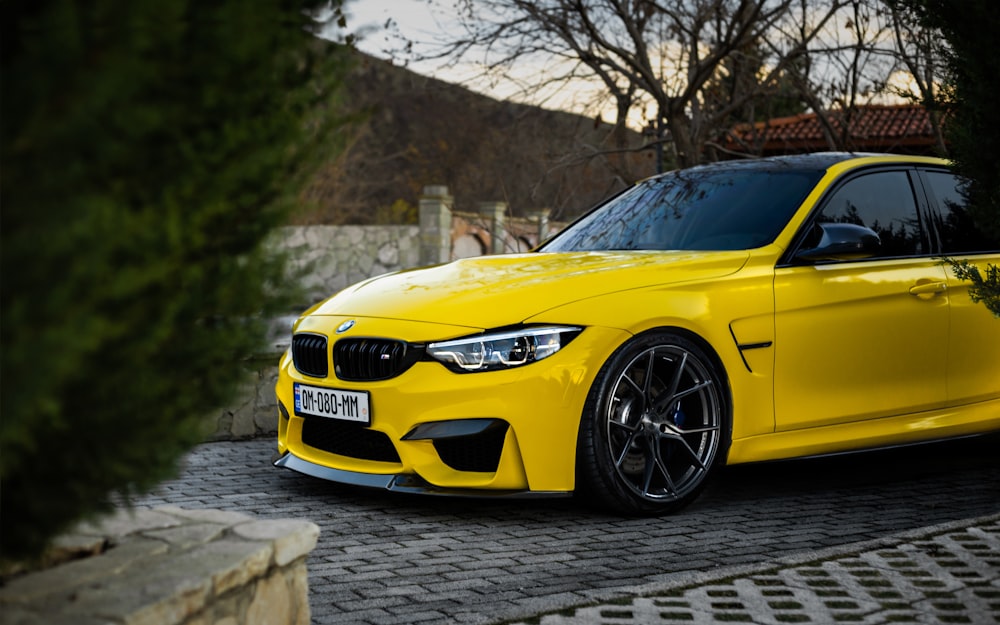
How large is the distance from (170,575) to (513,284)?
295cm

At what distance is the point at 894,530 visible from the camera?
5707 millimetres

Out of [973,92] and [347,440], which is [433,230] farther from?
[973,92]

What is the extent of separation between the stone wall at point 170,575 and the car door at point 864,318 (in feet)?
10.5

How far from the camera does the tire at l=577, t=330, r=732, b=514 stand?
5.59 metres

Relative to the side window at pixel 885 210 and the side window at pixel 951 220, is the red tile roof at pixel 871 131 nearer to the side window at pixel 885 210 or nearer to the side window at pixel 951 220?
the side window at pixel 951 220

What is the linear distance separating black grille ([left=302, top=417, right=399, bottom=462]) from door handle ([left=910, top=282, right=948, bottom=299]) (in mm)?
2901

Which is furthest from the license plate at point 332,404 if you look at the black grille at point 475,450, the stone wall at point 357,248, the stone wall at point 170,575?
the stone wall at point 357,248

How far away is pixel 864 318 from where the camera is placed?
638cm

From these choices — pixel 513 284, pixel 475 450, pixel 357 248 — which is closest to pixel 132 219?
pixel 475 450

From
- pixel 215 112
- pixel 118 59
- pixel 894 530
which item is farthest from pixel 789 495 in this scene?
pixel 118 59

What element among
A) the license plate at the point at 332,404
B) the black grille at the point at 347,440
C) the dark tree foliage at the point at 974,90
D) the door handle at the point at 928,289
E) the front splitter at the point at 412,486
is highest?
the dark tree foliage at the point at 974,90

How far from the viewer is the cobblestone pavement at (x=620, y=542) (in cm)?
427

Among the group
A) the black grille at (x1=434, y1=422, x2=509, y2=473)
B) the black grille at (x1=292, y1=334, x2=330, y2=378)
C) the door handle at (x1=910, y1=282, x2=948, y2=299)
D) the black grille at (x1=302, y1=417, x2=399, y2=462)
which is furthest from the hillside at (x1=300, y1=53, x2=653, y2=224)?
the door handle at (x1=910, y1=282, x2=948, y2=299)

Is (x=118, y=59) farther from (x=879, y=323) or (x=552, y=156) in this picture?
(x=552, y=156)
